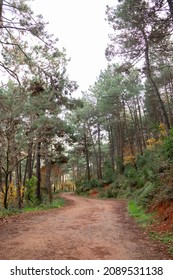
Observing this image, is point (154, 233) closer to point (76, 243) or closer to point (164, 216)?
point (164, 216)

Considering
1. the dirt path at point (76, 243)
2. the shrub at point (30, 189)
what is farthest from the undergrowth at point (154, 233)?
the shrub at point (30, 189)

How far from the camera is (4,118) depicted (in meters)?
11.8

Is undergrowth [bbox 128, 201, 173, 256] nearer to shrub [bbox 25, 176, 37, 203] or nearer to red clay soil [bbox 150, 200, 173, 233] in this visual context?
red clay soil [bbox 150, 200, 173, 233]

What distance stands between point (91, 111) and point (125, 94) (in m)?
6.83

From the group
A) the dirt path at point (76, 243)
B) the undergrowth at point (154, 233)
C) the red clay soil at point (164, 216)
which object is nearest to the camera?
the dirt path at point (76, 243)

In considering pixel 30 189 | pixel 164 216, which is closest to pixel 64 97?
pixel 30 189

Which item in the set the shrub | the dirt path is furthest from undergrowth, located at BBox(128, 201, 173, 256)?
the shrub

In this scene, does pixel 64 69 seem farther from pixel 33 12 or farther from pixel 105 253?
pixel 105 253

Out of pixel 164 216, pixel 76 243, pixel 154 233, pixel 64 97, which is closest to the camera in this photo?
pixel 76 243

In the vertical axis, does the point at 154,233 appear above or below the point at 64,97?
below

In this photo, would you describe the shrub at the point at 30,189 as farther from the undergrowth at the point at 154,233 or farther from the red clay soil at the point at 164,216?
the red clay soil at the point at 164,216

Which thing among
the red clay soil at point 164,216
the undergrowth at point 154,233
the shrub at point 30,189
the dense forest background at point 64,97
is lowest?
the undergrowth at point 154,233

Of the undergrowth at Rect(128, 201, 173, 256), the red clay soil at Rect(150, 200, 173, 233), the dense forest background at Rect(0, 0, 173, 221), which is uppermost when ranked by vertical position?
the dense forest background at Rect(0, 0, 173, 221)
